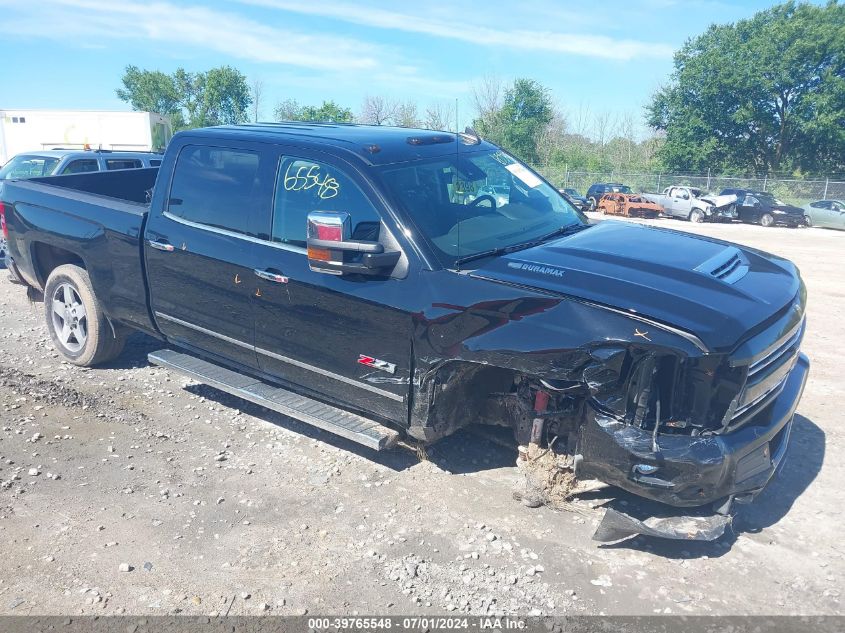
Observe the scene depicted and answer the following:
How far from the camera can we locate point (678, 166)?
1748 inches

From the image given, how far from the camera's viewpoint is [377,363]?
12.6ft

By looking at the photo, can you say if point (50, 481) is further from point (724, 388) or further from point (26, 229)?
point (724, 388)

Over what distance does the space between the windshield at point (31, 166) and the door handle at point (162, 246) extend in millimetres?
8884

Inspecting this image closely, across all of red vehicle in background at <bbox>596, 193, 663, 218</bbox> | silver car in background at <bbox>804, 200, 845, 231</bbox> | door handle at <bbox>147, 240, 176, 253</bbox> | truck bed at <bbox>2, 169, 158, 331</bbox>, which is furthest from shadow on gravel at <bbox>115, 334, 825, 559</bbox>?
red vehicle in background at <bbox>596, 193, 663, 218</bbox>

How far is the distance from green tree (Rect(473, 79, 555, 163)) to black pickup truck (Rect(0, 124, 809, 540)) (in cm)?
4394

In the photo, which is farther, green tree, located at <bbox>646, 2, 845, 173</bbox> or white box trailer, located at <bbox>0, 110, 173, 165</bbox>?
green tree, located at <bbox>646, 2, 845, 173</bbox>

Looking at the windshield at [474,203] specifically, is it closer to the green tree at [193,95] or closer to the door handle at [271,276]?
the door handle at [271,276]

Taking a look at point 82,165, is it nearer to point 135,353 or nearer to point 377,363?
point 135,353

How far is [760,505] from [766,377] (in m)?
0.98

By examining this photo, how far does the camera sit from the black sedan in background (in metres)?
27.3

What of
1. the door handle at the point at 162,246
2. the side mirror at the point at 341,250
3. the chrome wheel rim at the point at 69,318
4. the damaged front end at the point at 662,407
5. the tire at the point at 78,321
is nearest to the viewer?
the damaged front end at the point at 662,407

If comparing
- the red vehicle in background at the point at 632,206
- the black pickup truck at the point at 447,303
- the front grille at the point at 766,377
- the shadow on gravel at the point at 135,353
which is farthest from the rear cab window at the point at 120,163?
the red vehicle in background at the point at 632,206

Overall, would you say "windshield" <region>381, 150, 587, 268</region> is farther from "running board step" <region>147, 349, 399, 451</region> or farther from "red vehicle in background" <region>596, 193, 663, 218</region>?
"red vehicle in background" <region>596, 193, 663, 218</region>

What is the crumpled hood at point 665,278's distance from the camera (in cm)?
312
